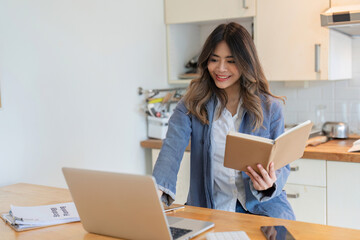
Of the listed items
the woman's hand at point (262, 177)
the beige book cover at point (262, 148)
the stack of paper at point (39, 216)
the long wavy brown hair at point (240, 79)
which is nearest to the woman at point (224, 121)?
the long wavy brown hair at point (240, 79)

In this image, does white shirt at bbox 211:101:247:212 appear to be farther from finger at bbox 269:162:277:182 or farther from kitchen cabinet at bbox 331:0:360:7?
kitchen cabinet at bbox 331:0:360:7

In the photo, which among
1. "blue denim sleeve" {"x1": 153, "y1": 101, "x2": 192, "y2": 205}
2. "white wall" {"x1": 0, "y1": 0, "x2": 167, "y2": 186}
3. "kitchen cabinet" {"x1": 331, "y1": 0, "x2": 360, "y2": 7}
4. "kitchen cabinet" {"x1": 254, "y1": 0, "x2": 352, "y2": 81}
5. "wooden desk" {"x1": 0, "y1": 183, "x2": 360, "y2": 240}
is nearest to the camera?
"wooden desk" {"x1": 0, "y1": 183, "x2": 360, "y2": 240}

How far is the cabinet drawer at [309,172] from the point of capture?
276 cm

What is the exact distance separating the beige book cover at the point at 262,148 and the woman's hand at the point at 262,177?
18mm

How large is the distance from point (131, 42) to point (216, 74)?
4.01 feet

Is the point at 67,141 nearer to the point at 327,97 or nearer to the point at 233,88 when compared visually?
the point at 233,88

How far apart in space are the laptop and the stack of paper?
0.18 meters

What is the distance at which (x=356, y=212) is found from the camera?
2.70 m

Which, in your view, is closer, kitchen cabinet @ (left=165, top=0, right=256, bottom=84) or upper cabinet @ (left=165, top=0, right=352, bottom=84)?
upper cabinet @ (left=165, top=0, right=352, bottom=84)

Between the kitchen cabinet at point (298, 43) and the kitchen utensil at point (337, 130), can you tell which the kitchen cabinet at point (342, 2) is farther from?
the kitchen utensil at point (337, 130)

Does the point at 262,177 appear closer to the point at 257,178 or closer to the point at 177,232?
the point at 257,178

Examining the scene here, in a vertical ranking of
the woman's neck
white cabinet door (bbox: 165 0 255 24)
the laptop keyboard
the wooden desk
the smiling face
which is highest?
white cabinet door (bbox: 165 0 255 24)

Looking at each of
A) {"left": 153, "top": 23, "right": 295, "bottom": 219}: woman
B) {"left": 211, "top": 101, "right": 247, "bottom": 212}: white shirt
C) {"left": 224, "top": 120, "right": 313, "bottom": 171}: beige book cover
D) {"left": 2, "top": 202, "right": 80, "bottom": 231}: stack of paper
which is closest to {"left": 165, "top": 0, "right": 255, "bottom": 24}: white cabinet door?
{"left": 153, "top": 23, "right": 295, "bottom": 219}: woman

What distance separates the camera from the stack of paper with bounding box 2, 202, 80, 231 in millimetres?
1624
